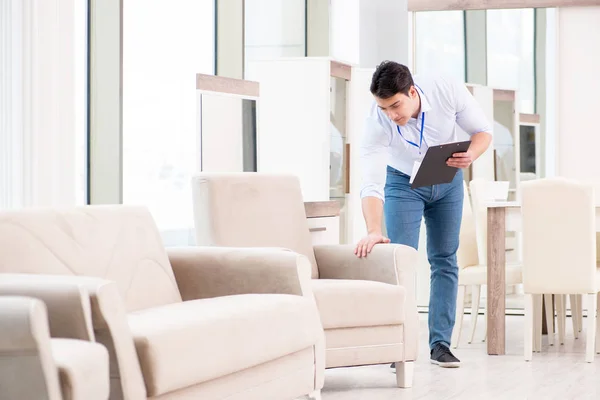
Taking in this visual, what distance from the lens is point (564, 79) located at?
652cm

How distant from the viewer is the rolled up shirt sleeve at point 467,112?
4.17 meters

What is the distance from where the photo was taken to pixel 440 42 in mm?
6703

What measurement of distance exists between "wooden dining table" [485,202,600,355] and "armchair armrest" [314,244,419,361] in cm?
103

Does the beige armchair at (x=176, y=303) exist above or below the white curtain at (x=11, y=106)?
below

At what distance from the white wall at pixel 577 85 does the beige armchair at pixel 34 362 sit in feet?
16.4

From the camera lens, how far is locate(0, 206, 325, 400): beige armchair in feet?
7.65

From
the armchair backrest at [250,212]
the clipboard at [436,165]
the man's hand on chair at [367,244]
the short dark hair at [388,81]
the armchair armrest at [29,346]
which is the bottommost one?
the armchair armrest at [29,346]

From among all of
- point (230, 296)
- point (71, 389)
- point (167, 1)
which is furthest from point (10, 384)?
point (167, 1)

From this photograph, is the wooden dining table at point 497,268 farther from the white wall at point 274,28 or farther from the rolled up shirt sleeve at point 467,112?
the white wall at point 274,28

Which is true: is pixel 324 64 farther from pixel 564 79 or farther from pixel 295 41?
pixel 564 79

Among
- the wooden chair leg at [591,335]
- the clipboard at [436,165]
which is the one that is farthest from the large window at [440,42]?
the clipboard at [436,165]

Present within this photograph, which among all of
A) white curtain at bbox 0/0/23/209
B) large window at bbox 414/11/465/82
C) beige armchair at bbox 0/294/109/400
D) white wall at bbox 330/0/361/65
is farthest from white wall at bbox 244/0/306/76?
beige armchair at bbox 0/294/109/400

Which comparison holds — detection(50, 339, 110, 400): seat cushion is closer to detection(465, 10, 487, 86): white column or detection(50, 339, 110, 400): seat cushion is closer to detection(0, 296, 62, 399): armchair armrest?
detection(0, 296, 62, 399): armchair armrest

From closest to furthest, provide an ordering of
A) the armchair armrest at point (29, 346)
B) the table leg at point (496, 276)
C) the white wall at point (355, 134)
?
the armchair armrest at point (29, 346) → the table leg at point (496, 276) → the white wall at point (355, 134)
